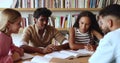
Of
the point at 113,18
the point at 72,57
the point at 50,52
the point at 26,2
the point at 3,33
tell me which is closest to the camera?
the point at 113,18

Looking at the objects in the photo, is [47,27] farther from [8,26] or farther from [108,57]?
[108,57]

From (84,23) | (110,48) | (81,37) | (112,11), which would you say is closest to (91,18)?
(84,23)

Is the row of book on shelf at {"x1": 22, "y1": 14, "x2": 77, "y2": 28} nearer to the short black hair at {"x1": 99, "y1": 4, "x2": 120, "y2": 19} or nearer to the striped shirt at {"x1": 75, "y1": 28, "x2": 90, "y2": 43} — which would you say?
the striped shirt at {"x1": 75, "y1": 28, "x2": 90, "y2": 43}

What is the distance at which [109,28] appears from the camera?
127 cm

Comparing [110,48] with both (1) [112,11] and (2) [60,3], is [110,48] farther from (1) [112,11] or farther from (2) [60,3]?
(2) [60,3]

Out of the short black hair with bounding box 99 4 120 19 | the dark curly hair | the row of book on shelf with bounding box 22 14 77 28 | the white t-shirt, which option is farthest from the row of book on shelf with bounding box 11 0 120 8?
the white t-shirt

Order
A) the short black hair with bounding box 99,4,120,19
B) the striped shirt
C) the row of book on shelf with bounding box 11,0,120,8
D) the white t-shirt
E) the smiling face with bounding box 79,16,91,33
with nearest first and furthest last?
the white t-shirt, the short black hair with bounding box 99,4,120,19, the smiling face with bounding box 79,16,91,33, the striped shirt, the row of book on shelf with bounding box 11,0,120,8

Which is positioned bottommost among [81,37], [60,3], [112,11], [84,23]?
[81,37]

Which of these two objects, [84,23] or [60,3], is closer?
[84,23]

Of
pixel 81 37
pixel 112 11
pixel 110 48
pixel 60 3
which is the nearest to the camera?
pixel 110 48

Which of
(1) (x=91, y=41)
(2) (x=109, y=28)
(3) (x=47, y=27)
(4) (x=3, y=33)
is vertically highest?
(2) (x=109, y=28)

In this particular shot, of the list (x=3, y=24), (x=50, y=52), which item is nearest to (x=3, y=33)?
(x=3, y=24)

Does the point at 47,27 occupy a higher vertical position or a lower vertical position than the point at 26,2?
lower

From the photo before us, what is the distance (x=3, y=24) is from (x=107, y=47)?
82cm
